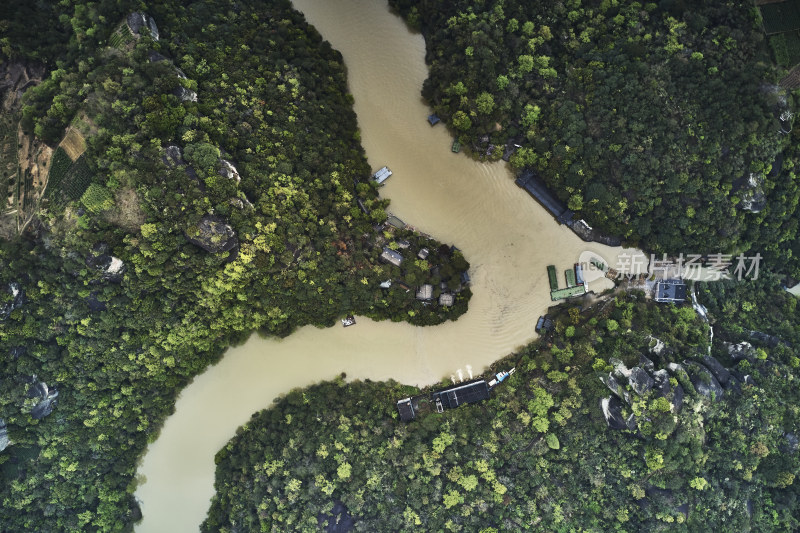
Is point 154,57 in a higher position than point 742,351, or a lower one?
higher

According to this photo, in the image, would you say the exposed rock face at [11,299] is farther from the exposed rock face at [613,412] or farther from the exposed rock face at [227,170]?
the exposed rock face at [613,412]

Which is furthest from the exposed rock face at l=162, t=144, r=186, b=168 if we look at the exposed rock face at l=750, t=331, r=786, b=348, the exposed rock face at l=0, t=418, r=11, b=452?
the exposed rock face at l=750, t=331, r=786, b=348

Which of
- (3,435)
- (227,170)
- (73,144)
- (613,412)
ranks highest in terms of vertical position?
(73,144)

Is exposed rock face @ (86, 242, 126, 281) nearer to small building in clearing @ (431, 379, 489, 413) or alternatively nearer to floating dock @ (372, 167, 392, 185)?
floating dock @ (372, 167, 392, 185)

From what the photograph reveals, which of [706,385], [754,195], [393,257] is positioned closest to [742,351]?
[706,385]

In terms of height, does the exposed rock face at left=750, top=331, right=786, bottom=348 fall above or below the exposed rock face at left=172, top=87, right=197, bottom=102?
below

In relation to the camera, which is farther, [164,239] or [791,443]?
[791,443]

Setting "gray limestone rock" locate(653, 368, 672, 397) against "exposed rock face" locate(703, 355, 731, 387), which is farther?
"exposed rock face" locate(703, 355, 731, 387)

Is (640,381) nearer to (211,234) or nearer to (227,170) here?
(211,234)
